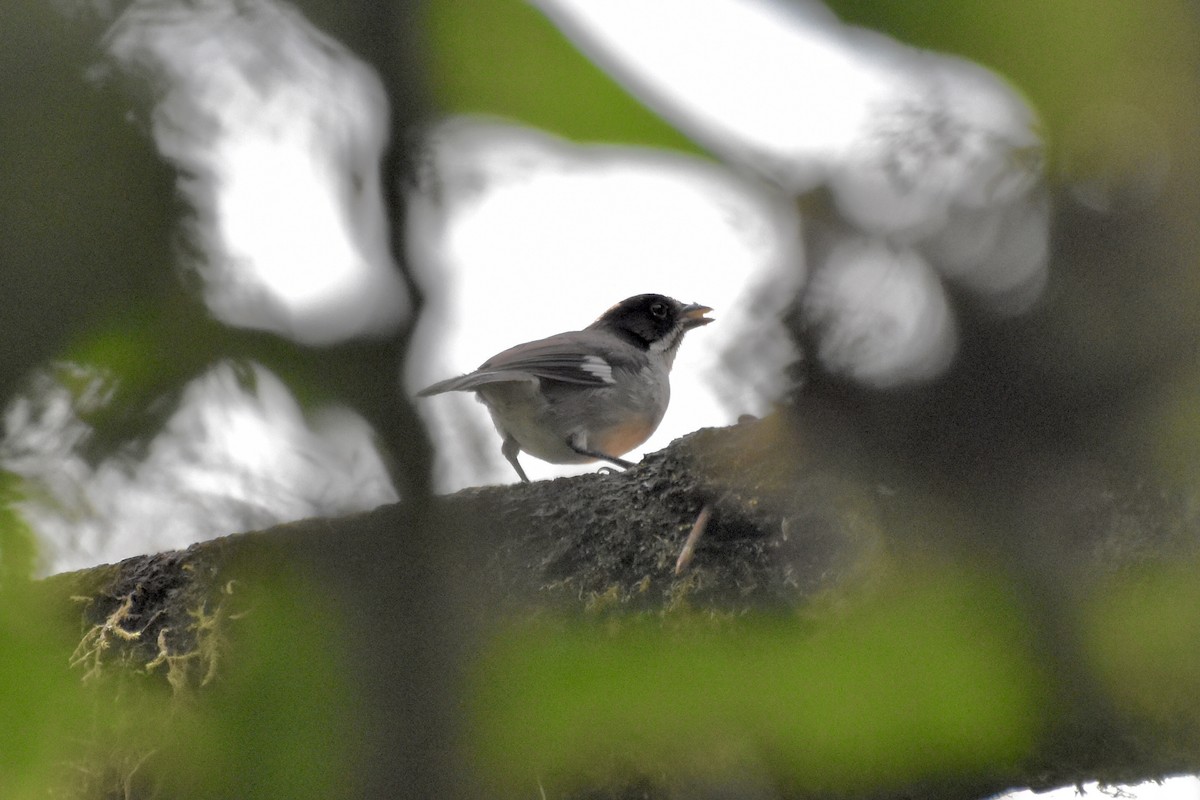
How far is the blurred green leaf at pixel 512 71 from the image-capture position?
65.0 inches

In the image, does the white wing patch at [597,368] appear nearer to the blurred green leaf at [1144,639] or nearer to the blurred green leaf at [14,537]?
the blurred green leaf at [14,537]

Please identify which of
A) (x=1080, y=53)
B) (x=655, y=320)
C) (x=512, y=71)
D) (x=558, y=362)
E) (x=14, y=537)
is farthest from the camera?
(x=655, y=320)

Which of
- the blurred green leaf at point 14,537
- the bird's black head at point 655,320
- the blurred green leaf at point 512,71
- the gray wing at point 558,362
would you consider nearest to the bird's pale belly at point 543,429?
the gray wing at point 558,362

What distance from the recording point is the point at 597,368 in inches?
219

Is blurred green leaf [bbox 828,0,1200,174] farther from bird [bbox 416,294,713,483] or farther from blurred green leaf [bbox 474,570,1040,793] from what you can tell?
bird [bbox 416,294,713,483]

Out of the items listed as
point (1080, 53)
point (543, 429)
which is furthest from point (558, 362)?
point (1080, 53)

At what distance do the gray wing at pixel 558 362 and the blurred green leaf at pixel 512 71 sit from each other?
3.24 meters

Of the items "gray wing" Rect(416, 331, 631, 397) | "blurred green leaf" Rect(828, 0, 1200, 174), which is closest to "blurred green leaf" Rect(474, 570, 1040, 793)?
"blurred green leaf" Rect(828, 0, 1200, 174)

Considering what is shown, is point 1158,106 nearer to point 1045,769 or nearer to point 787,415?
point 787,415

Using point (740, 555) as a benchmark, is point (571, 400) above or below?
below

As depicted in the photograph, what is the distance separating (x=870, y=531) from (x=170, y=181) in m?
1.41

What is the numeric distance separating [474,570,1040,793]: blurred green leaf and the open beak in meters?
4.86

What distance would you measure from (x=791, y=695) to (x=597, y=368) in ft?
13.8

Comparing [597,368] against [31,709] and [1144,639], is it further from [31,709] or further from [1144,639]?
[1144,639]
